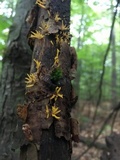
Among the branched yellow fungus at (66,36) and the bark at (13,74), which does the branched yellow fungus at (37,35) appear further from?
the bark at (13,74)

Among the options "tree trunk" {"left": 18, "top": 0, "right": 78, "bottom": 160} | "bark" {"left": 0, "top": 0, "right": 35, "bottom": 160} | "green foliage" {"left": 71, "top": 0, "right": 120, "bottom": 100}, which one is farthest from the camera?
"green foliage" {"left": 71, "top": 0, "right": 120, "bottom": 100}

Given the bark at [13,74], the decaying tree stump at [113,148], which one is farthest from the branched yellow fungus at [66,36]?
the decaying tree stump at [113,148]

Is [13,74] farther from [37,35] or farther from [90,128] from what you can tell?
[90,128]

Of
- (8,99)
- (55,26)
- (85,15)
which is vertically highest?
(85,15)

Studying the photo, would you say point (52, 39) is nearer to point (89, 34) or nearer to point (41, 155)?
point (41, 155)

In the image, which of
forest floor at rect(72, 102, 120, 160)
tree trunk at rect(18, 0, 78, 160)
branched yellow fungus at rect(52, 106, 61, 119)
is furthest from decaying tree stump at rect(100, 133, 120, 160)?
branched yellow fungus at rect(52, 106, 61, 119)

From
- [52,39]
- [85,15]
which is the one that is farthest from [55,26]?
[85,15]

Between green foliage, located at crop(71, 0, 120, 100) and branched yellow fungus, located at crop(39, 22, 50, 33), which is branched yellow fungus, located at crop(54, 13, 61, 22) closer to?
branched yellow fungus, located at crop(39, 22, 50, 33)

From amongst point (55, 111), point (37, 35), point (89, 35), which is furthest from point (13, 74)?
point (89, 35)
